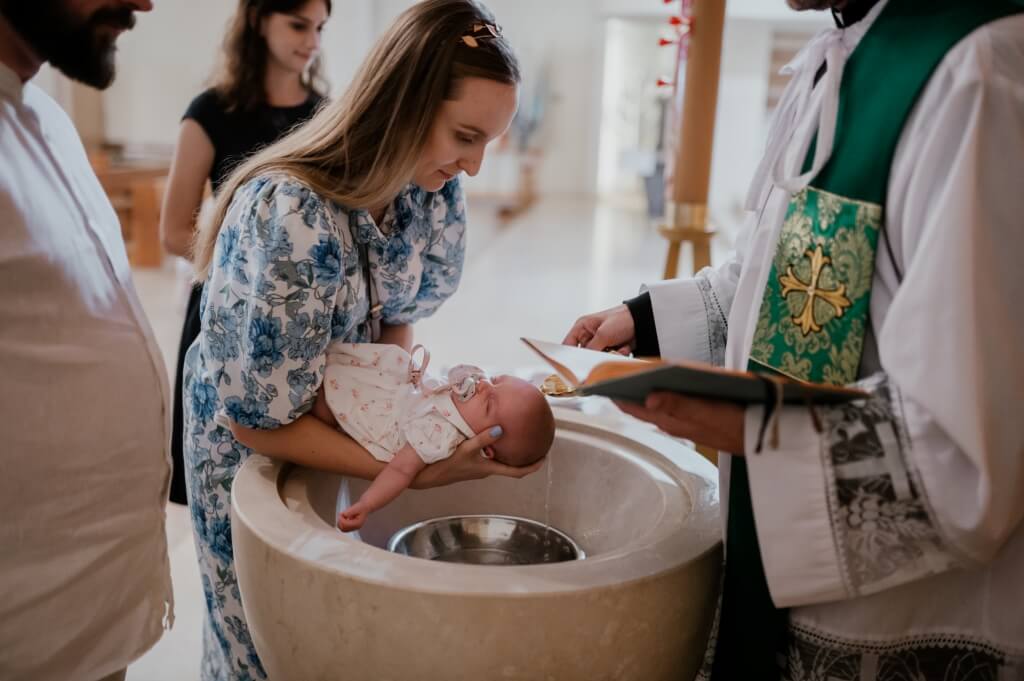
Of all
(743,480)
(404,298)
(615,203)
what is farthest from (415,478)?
(615,203)

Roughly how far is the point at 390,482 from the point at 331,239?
396mm

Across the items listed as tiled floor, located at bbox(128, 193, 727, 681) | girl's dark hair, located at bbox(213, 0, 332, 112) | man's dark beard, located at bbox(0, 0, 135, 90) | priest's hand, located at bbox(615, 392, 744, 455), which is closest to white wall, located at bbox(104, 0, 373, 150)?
tiled floor, located at bbox(128, 193, 727, 681)

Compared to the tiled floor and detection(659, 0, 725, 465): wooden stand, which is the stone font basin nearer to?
detection(659, 0, 725, 465): wooden stand

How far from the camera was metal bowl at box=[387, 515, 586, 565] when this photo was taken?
161 cm

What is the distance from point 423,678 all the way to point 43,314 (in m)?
0.80

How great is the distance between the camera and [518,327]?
5.96 metres

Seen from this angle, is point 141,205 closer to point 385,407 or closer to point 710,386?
point 385,407

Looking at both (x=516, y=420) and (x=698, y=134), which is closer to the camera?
(x=516, y=420)

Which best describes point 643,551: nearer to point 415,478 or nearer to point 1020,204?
point 415,478

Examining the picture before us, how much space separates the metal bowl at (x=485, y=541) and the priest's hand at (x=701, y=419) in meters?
0.48

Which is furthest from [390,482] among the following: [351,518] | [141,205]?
[141,205]

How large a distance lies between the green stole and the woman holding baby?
1.42ft

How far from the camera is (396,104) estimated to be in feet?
5.01

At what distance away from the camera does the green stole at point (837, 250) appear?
112 centimetres
